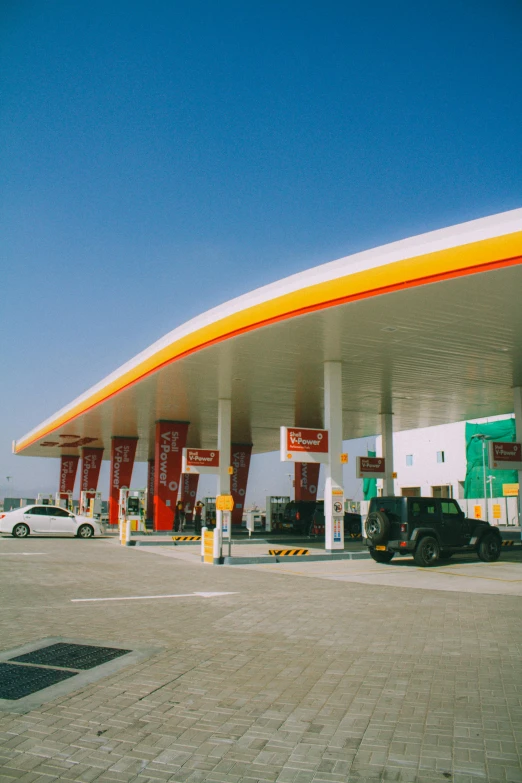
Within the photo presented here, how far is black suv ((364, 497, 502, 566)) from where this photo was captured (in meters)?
15.9

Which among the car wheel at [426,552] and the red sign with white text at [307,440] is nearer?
the car wheel at [426,552]

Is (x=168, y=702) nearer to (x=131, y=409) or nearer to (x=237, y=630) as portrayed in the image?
(x=237, y=630)

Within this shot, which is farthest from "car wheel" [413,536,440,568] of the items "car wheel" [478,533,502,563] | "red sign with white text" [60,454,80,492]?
"red sign with white text" [60,454,80,492]

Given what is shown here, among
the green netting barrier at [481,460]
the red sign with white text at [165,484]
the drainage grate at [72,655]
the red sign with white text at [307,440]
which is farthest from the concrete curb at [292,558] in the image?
the green netting barrier at [481,460]

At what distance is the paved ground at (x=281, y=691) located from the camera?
3986 mm

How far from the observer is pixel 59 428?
34469 millimetres

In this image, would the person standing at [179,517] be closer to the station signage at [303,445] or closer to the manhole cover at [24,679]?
the station signage at [303,445]

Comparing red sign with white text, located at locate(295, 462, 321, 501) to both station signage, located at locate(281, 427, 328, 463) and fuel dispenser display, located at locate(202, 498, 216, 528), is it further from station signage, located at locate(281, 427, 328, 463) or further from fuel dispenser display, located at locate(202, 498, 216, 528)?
station signage, located at locate(281, 427, 328, 463)

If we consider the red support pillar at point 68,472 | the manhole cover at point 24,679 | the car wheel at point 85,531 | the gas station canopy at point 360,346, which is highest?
the gas station canopy at point 360,346

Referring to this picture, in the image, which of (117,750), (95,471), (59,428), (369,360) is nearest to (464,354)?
(369,360)

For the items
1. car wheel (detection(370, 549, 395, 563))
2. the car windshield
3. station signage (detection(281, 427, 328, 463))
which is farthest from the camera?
station signage (detection(281, 427, 328, 463))

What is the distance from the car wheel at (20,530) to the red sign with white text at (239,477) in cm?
1261

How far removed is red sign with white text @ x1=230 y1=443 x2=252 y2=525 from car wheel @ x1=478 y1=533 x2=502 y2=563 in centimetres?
2067

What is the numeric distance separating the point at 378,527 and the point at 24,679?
1157 cm
